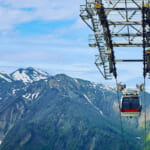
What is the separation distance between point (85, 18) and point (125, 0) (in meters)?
5.53

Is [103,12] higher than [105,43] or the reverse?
higher

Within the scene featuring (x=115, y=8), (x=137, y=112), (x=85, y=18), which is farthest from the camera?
(x=137, y=112)

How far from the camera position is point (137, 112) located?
4534 cm

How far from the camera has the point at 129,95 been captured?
47.6 meters

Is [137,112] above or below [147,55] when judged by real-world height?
below

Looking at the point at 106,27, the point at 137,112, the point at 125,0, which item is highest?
the point at 125,0

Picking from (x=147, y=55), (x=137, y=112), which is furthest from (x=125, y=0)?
(x=137, y=112)

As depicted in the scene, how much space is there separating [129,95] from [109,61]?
7902 millimetres

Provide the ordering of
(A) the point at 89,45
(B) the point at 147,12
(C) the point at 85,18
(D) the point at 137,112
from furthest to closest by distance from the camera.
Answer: (D) the point at 137,112 → (A) the point at 89,45 → (C) the point at 85,18 → (B) the point at 147,12

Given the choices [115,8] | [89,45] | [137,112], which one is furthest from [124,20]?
[137,112]

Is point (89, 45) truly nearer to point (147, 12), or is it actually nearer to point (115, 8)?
point (115, 8)

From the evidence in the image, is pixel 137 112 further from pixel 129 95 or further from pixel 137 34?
pixel 137 34

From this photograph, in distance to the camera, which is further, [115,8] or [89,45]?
[89,45]

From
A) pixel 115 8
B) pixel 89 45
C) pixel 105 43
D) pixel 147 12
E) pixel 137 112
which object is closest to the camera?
pixel 147 12
